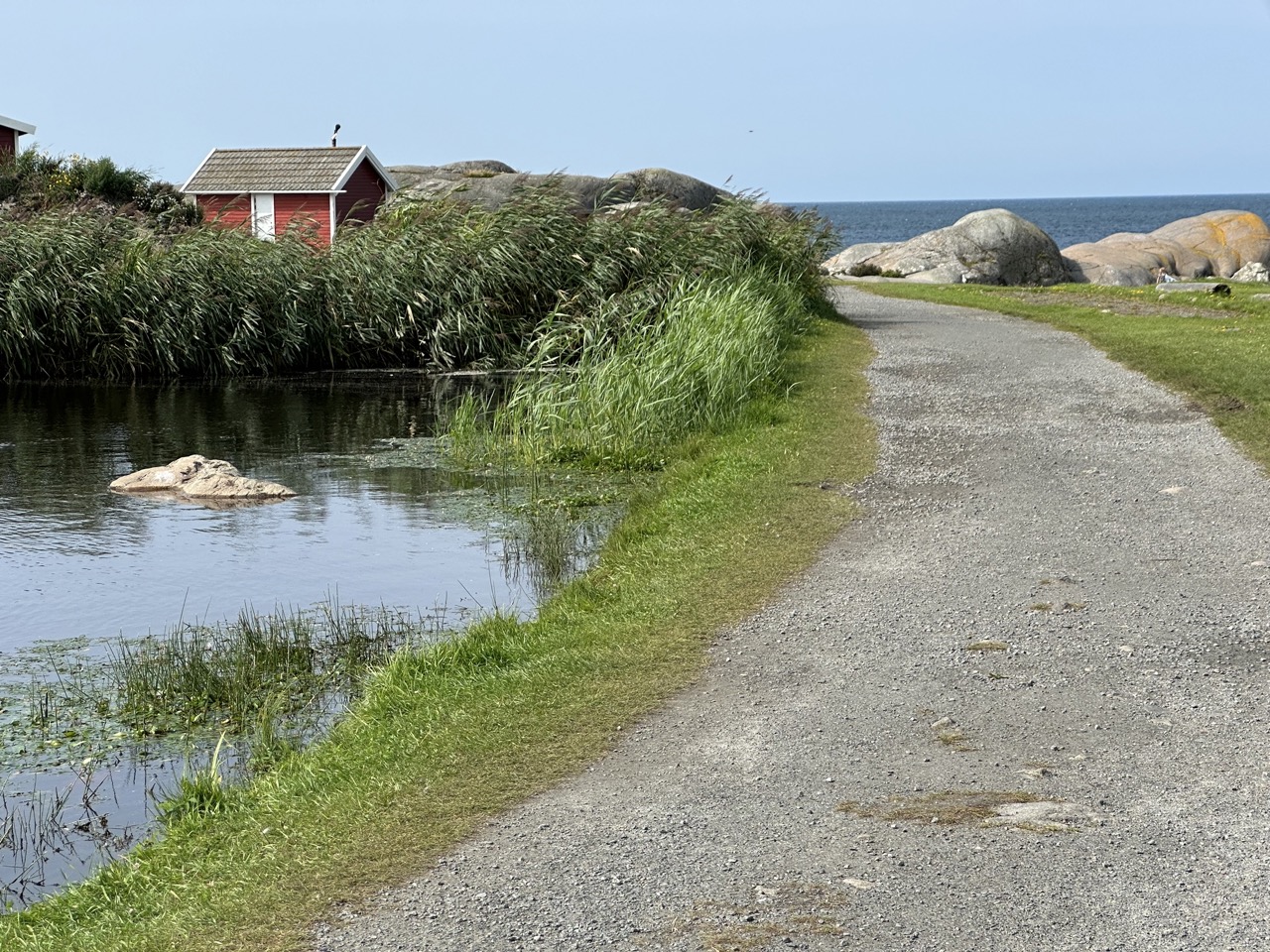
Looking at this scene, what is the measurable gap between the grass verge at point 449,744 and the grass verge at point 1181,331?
205 inches

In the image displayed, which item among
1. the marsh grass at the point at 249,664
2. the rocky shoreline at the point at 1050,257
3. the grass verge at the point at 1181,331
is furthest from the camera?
the rocky shoreline at the point at 1050,257

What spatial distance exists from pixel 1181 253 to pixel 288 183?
24993 millimetres

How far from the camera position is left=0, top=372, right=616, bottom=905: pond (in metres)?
6.56

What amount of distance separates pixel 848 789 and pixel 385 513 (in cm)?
805

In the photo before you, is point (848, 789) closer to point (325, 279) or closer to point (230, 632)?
point (230, 632)

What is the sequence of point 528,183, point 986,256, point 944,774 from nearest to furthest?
point 944,774, point 528,183, point 986,256

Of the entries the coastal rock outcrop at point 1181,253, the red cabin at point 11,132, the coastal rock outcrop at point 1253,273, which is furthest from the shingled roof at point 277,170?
the coastal rock outcrop at point 1253,273

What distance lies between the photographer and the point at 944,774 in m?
5.55

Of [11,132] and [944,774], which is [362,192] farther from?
[944,774]

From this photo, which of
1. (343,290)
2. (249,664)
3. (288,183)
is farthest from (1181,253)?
(249,664)

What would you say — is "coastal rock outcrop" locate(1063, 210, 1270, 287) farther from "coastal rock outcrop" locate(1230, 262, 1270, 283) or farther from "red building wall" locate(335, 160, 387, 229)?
"red building wall" locate(335, 160, 387, 229)

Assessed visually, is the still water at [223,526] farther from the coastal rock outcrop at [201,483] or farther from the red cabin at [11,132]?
the red cabin at [11,132]

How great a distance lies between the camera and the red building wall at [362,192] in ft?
130

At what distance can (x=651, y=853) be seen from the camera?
493cm
